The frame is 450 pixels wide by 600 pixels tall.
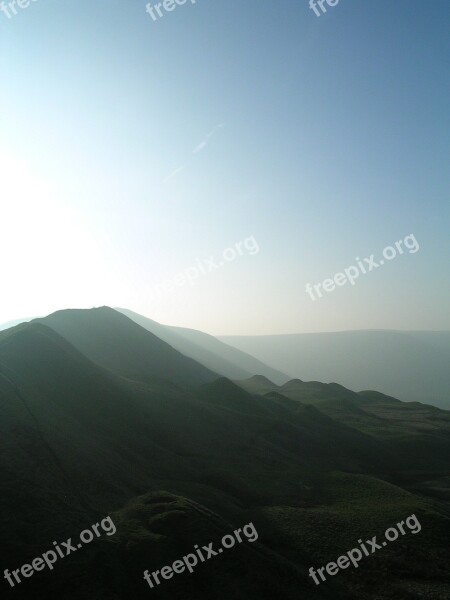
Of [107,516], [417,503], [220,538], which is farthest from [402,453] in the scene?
[107,516]

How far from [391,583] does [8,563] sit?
96.4 feet

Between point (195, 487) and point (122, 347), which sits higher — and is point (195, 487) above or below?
below

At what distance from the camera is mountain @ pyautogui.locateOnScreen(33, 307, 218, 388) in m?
91.1

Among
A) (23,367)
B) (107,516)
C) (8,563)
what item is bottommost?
(107,516)

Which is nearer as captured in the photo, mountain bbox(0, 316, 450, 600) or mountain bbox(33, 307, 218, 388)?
mountain bbox(0, 316, 450, 600)

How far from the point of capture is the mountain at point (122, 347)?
91062mm

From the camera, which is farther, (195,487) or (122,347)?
(122,347)

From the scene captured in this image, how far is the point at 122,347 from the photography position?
98750 mm

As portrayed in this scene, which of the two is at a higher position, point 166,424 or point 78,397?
point 78,397

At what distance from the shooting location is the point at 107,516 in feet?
110

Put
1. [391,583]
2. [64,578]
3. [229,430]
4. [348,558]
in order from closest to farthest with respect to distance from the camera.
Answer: [64,578]
[391,583]
[348,558]
[229,430]

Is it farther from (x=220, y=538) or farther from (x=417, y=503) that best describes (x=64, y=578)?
(x=417, y=503)

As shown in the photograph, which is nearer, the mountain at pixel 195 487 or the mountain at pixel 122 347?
the mountain at pixel 195 487

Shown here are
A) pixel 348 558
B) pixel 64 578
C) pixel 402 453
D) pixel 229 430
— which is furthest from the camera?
pixel 402 453
